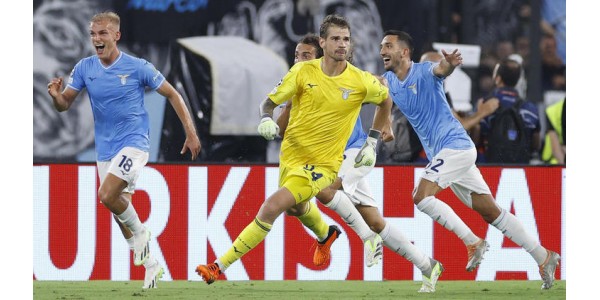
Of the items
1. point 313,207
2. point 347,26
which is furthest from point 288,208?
point 347,26

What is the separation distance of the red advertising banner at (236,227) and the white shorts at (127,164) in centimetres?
136

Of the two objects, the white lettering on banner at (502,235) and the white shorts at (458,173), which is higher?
the white shorts at (458,173)

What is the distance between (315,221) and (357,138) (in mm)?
1025

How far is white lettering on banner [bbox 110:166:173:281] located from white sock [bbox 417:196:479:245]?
7.65ft

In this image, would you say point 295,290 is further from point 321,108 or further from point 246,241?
point 321,108

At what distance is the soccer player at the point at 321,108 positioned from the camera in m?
12.1

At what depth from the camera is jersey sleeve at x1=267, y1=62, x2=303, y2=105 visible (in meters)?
12.1

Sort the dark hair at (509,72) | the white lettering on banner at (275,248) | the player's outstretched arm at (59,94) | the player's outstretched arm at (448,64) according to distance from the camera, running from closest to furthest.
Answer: the player's outstretched arm at (59,94)
the player's outstretched arm at (448,64)
the white lettering on banner at (275,248)
the dark hair at (509,72)

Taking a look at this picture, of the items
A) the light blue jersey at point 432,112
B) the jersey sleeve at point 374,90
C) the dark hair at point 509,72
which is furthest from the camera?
the dark hair at point 509,72

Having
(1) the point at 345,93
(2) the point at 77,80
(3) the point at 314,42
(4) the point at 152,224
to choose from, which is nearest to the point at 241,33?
(4) the point at 152,224

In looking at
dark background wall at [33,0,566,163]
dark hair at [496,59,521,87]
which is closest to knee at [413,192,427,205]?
dark hair at [496,59,521,87]

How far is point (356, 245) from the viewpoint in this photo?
14344mm

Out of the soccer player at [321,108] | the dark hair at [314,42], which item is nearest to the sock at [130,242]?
the soccer player at [321,108]

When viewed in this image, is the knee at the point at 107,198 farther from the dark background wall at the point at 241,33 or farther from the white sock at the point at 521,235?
the dark background wall at the point at 241,33
